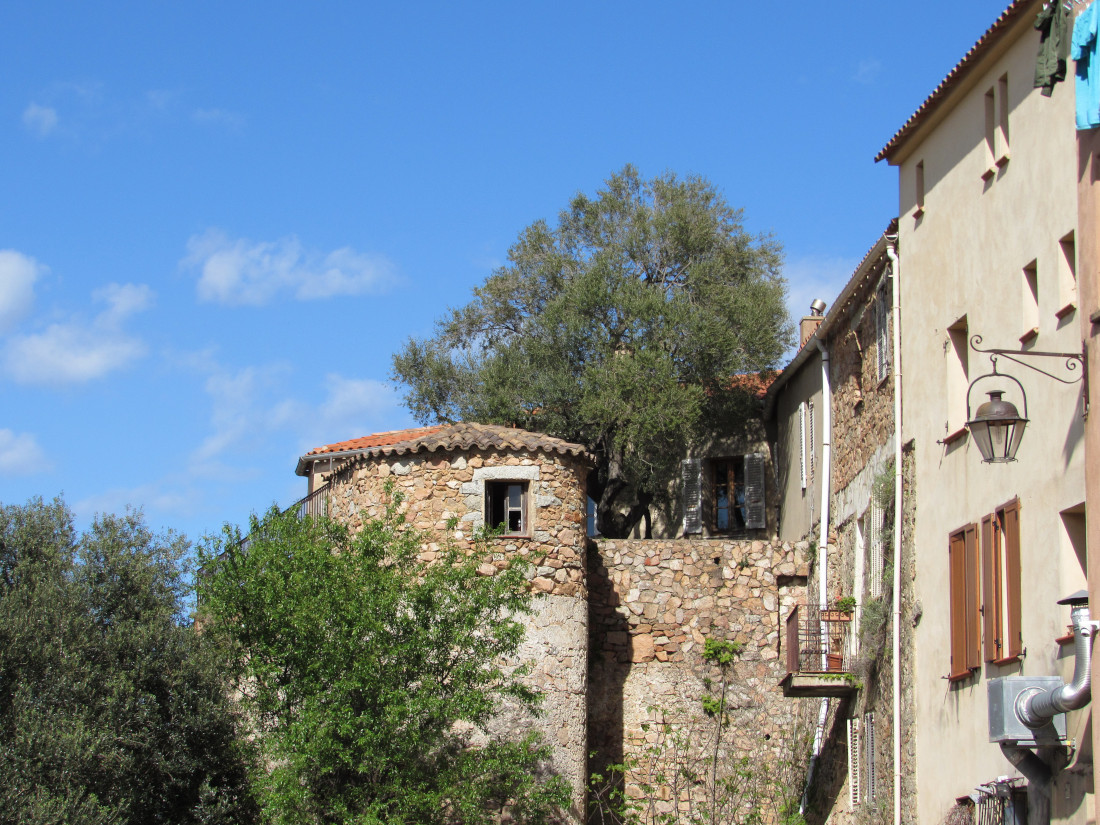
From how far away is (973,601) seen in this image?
613 inches

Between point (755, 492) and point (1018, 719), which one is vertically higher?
point (755, 492)

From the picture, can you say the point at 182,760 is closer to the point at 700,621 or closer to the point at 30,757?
the point at 30,757

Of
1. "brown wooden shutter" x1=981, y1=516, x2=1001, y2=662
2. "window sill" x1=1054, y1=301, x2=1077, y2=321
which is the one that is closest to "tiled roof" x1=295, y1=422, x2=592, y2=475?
"brown wooden shutter" x1=981, y1=516, x2=1001, y2=662

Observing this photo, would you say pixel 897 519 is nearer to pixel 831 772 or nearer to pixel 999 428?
pixel 831 772

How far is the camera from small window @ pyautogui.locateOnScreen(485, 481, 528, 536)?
21828mm

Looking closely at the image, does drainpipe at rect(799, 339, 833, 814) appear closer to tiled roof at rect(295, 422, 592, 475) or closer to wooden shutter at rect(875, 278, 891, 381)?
wooden shutter at rect(875, 278, 891, 381)

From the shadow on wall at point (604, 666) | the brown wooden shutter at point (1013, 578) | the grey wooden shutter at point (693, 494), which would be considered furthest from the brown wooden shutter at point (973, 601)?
the grey wooden shutter at point (693, 494)

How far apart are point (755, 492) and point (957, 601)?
13.0 meters

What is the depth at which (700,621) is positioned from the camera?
2498cm

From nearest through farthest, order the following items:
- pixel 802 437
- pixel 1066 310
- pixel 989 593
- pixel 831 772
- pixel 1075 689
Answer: pixel 1075 689, pixel 1066 310, pixel 989 593, pixel 831 772, pixel 802 437

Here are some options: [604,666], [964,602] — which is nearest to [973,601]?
[964,602]

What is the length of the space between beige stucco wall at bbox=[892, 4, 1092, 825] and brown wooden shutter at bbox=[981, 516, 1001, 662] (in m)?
0.26

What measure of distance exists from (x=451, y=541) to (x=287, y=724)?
390 centimetres

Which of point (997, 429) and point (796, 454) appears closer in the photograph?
point (997, 429)
